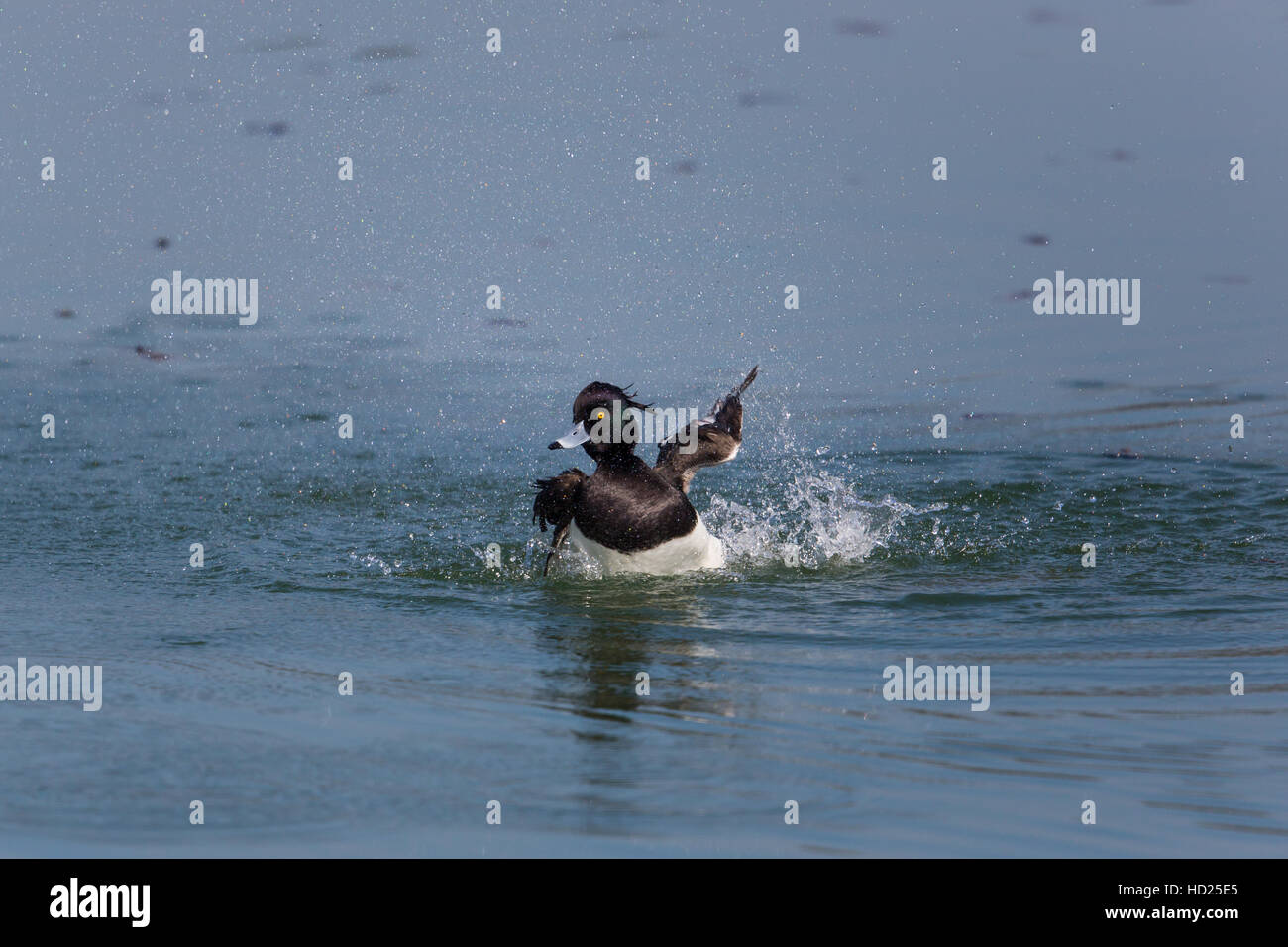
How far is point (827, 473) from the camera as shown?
12.6m

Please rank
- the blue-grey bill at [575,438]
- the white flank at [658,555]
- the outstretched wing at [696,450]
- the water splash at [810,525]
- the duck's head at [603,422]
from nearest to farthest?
1. the blue-grey bill at [575,438]
2. the duck's head at [603,422]
3. the white flank at [658,555]
4. the water splash at [810,525]
5. the outstretched wing at [696,450]

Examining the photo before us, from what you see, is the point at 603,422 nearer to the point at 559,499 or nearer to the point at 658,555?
the point at 559,499

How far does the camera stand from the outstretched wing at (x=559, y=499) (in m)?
9.02

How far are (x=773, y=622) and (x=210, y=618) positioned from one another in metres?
2.75

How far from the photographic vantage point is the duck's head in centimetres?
884

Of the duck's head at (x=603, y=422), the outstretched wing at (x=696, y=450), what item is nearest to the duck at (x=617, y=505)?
the duck's head at (x=603, y=422)

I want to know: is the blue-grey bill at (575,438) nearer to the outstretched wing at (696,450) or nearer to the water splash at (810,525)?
the outstretched wing at (696,450)

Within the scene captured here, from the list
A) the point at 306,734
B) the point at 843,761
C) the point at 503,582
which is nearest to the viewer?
the point at 843,761

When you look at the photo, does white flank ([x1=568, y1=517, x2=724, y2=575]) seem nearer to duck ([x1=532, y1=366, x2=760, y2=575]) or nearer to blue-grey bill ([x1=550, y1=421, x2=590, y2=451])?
duck ([x1=532, y1=366, x2=760, y2=575])

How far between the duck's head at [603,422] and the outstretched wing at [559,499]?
192 millimetres

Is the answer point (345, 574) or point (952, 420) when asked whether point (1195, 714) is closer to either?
point (345, 574)

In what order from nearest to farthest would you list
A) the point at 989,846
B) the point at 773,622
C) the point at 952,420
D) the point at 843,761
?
the point at 989,846, the point at 843,761, the point at 773,622, the point at 952,420

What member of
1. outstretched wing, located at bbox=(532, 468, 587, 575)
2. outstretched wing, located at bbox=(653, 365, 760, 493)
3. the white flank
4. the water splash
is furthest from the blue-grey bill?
the water splash

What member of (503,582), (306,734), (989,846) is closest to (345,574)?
(503,582)
